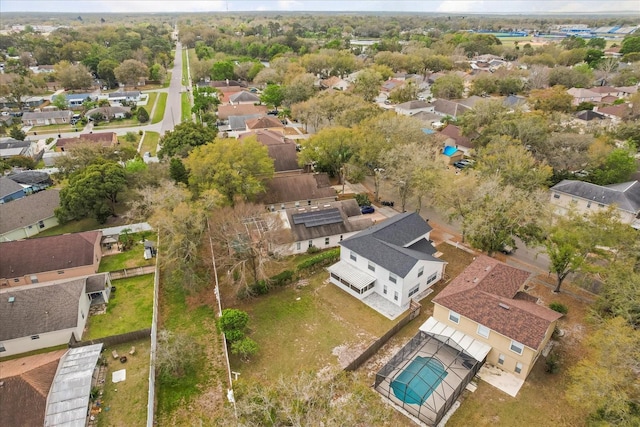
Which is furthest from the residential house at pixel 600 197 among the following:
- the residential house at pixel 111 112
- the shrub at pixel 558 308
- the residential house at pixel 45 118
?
the residential house at pixel 45 118

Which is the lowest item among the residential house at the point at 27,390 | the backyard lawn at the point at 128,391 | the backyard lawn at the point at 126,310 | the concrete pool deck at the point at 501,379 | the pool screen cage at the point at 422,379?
the concrete pool deck at the point at 501,379

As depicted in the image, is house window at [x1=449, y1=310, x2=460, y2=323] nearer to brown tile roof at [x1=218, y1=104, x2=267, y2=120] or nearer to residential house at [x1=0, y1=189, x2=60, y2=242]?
residential house at [x1=0, y1=189, x2=60, y2=242]

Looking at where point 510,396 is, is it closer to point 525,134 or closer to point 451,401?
point 451,401

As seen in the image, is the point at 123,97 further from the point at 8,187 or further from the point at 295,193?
the point at 295,193

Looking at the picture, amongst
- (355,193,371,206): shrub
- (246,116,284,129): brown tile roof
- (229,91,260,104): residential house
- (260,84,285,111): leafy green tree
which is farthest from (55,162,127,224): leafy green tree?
(229,91,260,104): residential house

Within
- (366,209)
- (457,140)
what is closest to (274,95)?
(457,140)

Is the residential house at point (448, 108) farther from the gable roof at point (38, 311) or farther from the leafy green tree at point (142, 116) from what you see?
the gable roof at point (38, 311)
